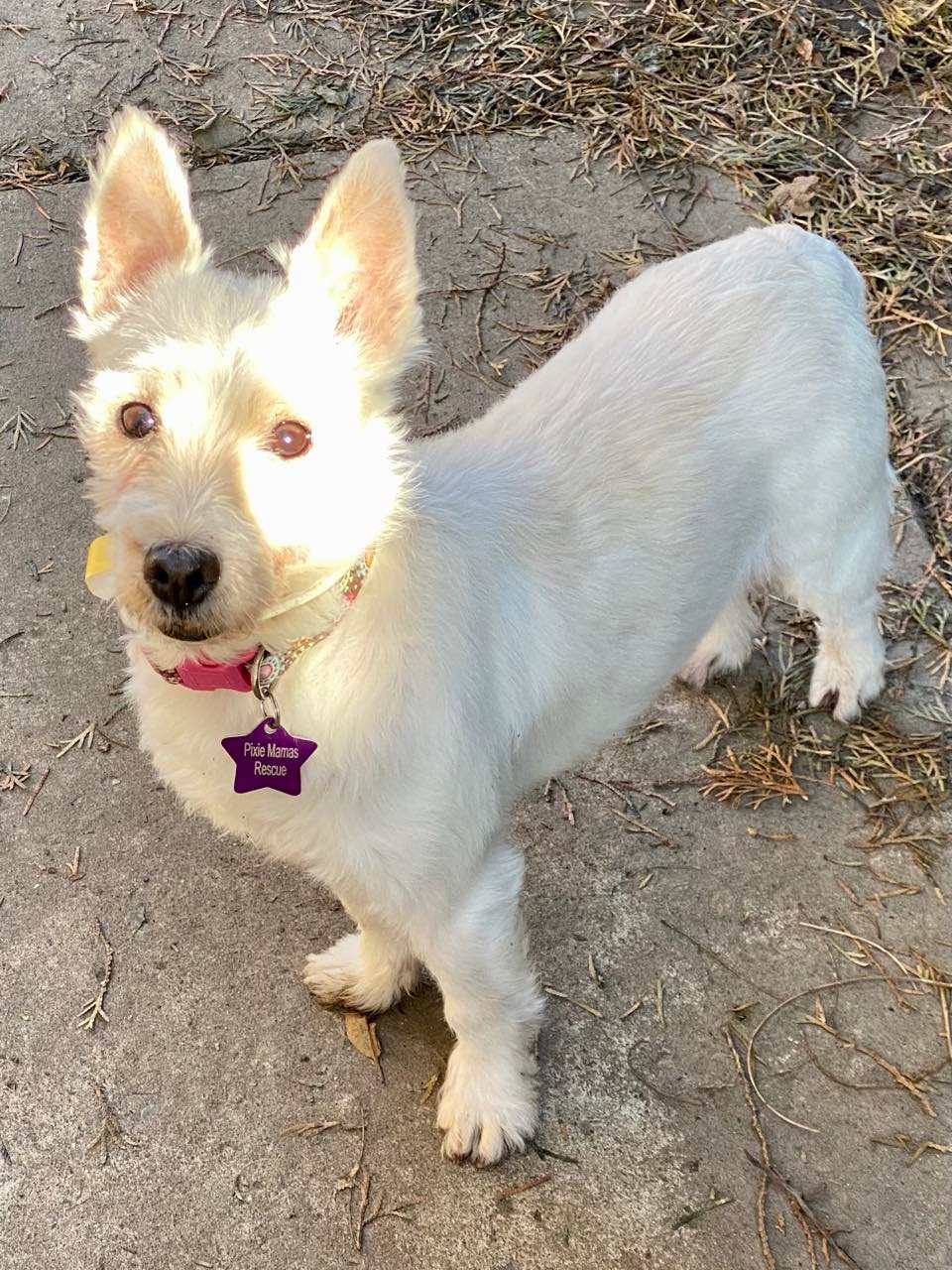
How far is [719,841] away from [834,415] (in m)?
1.26

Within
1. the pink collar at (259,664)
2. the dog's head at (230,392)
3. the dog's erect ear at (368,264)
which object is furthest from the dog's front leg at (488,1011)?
the dog's erect ear at (368,264)

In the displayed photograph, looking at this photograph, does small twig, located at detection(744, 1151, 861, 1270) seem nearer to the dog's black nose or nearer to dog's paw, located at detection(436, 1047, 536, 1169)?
dog's paw, located at detection(436, 1047, 536, 1169)

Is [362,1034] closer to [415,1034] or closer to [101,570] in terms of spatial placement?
[415,1034]

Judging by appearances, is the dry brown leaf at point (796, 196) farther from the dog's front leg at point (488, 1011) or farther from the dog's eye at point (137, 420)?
the dog's eye at point (137, 420)

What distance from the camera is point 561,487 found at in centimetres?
246

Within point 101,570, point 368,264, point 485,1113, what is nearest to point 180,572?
point 101,570

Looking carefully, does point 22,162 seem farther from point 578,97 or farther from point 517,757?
point 517,757

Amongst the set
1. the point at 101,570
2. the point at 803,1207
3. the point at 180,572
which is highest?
the point at 180,572

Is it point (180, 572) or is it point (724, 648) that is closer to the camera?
point (180, 572)

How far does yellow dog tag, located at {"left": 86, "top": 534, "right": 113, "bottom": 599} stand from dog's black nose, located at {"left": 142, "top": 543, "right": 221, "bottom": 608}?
0.21 m

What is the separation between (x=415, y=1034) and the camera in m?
2.87

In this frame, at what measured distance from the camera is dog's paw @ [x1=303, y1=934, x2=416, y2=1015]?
2.80 m

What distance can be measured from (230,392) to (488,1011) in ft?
4.97

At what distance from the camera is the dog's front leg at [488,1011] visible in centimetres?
237
